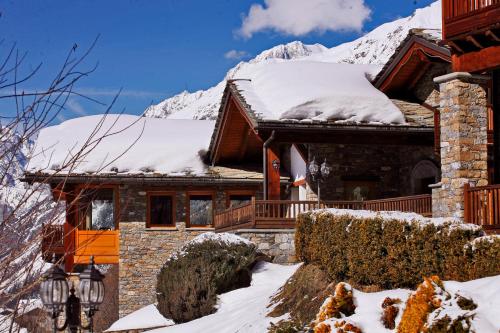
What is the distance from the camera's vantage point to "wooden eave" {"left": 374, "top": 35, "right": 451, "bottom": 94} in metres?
22.0

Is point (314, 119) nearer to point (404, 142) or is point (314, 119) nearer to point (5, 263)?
point (404, 142)

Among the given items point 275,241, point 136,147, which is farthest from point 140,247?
point 275,241

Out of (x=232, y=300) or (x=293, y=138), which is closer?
(x=232, y=300)

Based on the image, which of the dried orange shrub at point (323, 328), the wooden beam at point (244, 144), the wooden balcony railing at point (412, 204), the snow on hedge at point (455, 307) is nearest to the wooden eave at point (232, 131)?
the wooden beam at point (244, 144)

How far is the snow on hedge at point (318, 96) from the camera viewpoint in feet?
75.8

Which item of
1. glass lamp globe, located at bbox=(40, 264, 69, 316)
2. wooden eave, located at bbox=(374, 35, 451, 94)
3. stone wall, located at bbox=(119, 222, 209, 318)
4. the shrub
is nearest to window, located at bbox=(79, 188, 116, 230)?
stone wall, located at bbox=(119, 222, 209, 318)

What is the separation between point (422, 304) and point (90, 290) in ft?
13.2

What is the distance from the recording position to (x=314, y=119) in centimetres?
2270

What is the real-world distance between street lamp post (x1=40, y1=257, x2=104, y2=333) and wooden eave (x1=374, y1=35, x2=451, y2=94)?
14.1 metres

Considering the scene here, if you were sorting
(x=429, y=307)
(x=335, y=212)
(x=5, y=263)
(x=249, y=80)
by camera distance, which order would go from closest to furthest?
(x=5, y=263) < (x=429, y=307) < (x=335, y=212) < (x=249, y=80)

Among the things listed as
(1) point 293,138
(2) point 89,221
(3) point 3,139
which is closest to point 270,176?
(1) point 293,138

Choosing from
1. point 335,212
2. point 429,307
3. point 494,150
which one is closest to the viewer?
point 429,307

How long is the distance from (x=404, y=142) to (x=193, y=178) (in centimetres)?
802

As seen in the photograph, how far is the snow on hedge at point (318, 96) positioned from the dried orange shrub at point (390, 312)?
1278cm
